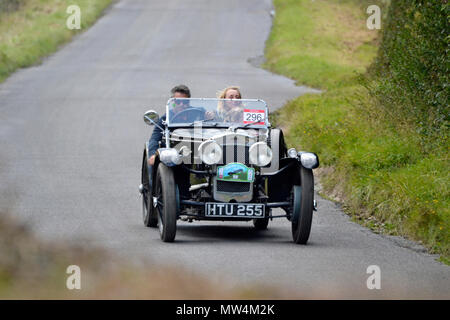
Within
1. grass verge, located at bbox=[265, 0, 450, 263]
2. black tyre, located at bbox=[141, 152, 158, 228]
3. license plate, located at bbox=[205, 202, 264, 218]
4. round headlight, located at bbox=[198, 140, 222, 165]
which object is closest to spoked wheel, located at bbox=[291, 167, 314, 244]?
license plate, located at bbox=[205, 202, 264, 218]

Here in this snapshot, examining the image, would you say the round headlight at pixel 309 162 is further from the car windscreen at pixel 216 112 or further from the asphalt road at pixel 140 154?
the car windscreen at pixel 216 112

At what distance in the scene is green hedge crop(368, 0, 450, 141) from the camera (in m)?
13.8

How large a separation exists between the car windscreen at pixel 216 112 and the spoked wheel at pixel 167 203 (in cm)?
148

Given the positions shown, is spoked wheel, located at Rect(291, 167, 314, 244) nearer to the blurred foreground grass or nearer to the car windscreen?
the car windscreen

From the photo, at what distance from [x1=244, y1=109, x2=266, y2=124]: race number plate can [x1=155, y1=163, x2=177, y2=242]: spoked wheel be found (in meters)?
1.81

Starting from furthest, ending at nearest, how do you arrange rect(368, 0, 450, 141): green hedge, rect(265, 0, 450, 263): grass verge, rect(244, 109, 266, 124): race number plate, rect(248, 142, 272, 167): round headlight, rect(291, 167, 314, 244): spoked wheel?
rect(368, 0, 450, 141): green hedge, rect(244, 109, 266, 124): race number plate, rect(265, 0, 450, 263): grass verge, rect(248, 142, 272, 167): round headlight, rect(291, 167, 314, 244): spoked wheel

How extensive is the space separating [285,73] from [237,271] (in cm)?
2464

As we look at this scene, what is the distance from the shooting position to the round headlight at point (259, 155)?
10.4 metres

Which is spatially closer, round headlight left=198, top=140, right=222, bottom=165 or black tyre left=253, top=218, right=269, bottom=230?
round headlight left=198, top=140, right=222, bottom=165

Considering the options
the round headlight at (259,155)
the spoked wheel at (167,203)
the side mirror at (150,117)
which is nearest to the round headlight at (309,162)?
the round headlight at (259,155)

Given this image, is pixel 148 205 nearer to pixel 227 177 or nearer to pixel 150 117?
pixel 150 117

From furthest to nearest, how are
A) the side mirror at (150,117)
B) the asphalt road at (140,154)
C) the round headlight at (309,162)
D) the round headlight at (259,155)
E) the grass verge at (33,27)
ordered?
1. the grass verge at (33,27)
2. the side mirror at (150,117)
3. the round headlight at (259,155)
4. the round headlight at (309,162)
5. the asphalt road at (140,154)

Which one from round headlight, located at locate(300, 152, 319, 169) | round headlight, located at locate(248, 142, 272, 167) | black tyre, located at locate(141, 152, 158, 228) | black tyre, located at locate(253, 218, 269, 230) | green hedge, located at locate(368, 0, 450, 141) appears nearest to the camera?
round headlight, located at locate(300, 152, 319, 169)

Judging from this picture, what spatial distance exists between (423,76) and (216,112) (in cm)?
439
